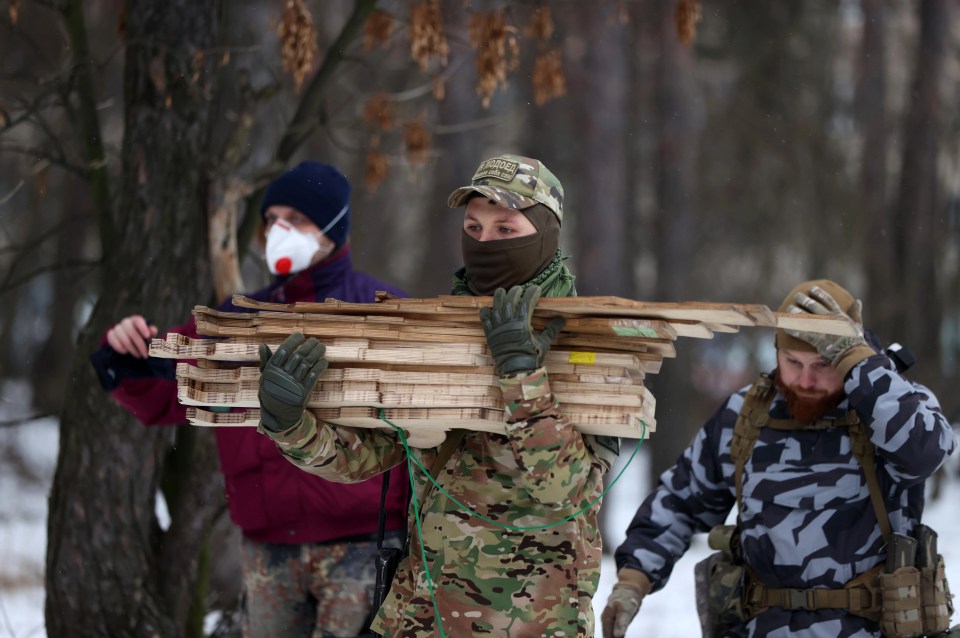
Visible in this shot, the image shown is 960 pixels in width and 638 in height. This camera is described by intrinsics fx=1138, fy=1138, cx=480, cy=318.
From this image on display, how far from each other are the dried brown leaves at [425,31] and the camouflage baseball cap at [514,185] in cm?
233

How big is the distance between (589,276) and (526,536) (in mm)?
8377

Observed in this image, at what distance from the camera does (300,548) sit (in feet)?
14.0

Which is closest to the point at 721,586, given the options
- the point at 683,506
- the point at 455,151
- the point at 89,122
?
the point at 683,506

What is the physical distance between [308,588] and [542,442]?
6.50ft

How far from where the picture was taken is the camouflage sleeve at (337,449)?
8.86 ft

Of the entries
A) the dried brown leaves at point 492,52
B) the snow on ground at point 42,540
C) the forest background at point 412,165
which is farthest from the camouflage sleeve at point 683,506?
the snow on ground at point 42,540

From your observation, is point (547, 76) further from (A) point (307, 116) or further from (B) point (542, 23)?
(A) point (307, 116)

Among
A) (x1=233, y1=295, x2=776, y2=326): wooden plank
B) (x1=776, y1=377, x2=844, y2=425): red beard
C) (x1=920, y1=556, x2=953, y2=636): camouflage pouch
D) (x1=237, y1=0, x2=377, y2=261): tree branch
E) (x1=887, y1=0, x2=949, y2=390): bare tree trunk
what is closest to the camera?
(x1=233, y1=295, x2=776, y2=326): wooden plank

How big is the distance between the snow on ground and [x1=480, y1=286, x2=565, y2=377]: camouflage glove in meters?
4.23

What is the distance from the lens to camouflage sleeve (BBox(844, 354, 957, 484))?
3.59m

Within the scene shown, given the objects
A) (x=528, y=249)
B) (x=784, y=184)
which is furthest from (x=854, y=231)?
(x=528, y=249)

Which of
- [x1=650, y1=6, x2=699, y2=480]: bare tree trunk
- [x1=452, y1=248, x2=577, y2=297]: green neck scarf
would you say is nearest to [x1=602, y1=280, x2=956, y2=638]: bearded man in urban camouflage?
[x1=452, y1=248, x2=577, y2=297]: green neck scarf

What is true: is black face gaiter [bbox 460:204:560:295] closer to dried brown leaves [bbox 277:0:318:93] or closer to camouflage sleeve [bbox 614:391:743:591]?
camouflage sleeve [bbox 614:391:743:591]

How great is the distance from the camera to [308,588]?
169 inches
